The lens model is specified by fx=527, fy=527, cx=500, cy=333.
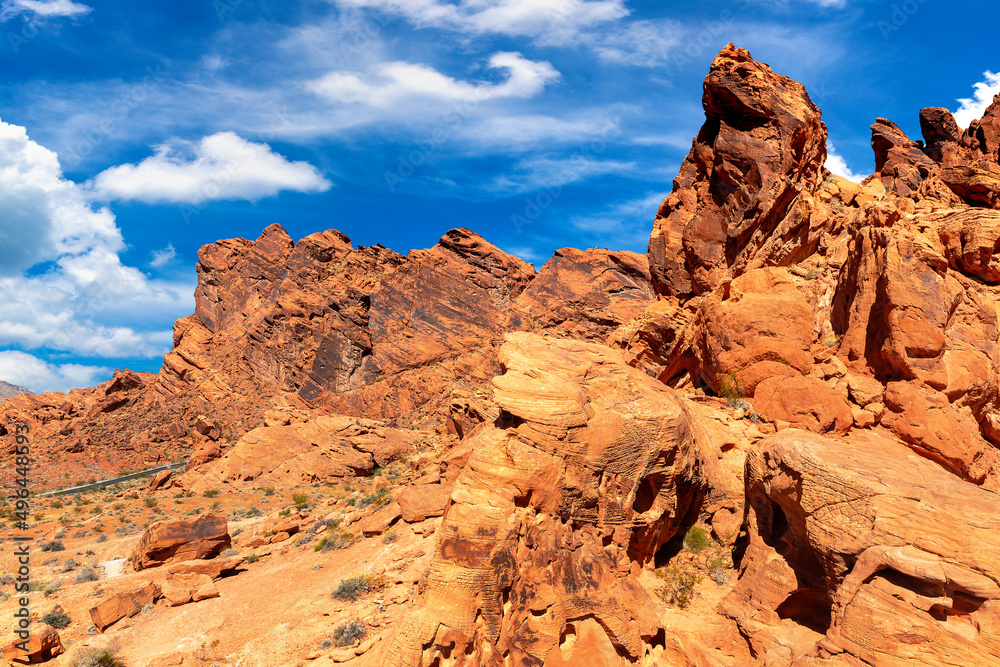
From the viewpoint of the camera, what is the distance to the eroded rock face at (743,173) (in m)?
18.0

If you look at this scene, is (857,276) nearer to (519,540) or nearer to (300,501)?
(519,540)

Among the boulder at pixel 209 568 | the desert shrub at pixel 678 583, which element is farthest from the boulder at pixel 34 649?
the desert shrub at pixel 678 583

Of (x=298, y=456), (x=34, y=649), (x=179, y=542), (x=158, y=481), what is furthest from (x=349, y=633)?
(x=158, y=481)

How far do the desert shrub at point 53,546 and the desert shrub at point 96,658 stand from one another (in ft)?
43.2

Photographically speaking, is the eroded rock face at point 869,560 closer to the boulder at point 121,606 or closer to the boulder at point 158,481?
the boulder at point 121,606

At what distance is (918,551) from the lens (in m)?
6.46

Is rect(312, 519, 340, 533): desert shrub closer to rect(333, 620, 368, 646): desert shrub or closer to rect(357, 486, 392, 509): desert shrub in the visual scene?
rect(357, 486, 392, 509): desert shrub

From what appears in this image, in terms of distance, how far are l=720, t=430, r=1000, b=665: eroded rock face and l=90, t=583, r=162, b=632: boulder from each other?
13.0 meters

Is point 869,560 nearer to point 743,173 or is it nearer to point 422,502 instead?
point 422,502

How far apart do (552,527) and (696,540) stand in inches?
162

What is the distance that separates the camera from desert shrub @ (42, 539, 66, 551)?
20123 millimetres

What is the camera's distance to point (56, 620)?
11.9 metres

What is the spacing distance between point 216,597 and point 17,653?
390 centimetres

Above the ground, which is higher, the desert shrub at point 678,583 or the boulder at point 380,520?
the boulder at point 380,520
